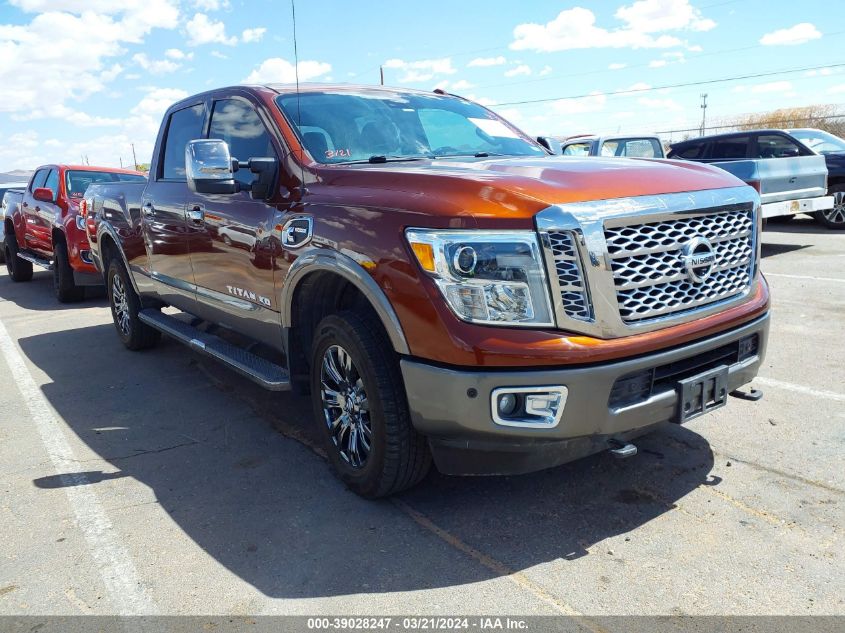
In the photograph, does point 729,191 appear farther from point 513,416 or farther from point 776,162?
point 776,162

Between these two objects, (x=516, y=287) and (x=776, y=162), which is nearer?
(x=516, y=287)

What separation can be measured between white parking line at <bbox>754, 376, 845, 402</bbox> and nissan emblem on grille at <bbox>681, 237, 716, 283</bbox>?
1.98 m

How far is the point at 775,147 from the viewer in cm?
1141

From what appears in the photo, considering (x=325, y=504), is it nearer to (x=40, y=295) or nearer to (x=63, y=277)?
(x=63, y=277)

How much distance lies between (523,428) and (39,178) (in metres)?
10.6

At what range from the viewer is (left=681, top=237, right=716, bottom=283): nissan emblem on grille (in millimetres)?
2928

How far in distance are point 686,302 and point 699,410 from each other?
46 cm

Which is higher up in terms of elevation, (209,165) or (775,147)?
(775,147)

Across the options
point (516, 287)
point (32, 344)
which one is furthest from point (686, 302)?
point (32, 344)

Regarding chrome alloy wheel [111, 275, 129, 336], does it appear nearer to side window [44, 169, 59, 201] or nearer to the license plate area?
side window [44, 169, 59, 201]

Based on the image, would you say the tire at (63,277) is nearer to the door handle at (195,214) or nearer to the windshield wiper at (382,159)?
the door handle at (195,214)

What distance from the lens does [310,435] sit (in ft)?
14.1

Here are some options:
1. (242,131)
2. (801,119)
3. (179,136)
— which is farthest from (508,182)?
(801,119)

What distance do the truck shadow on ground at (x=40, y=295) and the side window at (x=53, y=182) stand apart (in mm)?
1387
